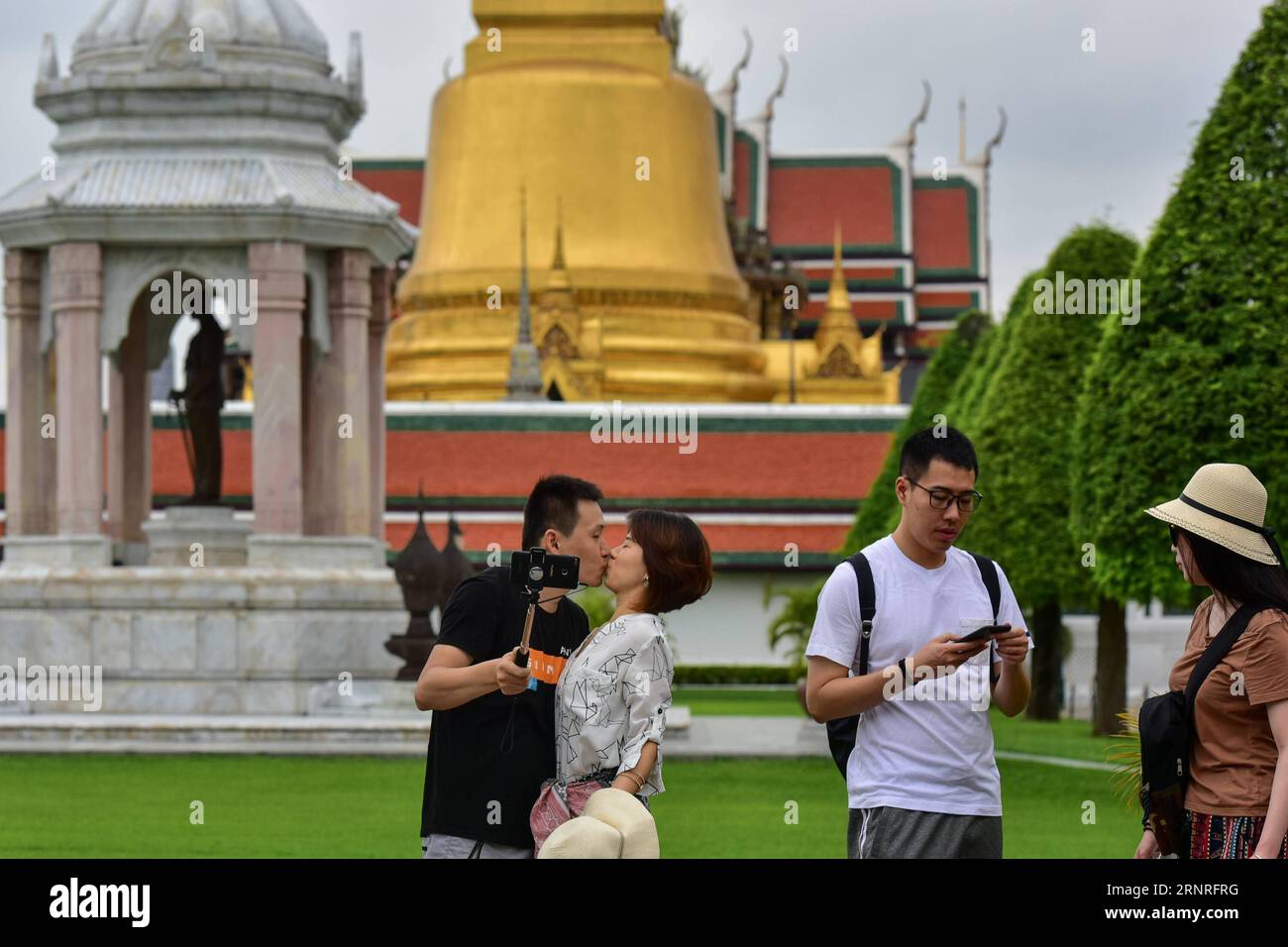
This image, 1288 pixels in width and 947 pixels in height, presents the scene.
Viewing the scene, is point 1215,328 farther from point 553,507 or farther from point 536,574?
point 536,574

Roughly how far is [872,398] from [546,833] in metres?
47.1

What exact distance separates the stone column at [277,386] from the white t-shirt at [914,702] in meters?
16.3

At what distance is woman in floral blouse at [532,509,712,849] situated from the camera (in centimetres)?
646

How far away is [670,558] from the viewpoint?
21.4ft

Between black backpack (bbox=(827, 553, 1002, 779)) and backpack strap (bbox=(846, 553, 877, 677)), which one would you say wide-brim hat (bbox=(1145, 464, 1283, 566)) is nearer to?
black backpack (bbox=(827, 553, 1002, 779))

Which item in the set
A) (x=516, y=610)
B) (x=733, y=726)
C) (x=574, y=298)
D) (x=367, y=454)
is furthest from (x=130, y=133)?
(x=574, y=298)

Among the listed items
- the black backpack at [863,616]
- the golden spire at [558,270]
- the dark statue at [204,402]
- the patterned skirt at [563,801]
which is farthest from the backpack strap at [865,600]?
the golden spire at [558,270]

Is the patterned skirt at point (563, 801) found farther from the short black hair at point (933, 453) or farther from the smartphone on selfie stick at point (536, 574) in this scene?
the short black hair at point (933, 453)

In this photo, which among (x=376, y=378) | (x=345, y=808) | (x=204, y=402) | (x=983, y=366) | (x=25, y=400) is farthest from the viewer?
(x=983, y=366)

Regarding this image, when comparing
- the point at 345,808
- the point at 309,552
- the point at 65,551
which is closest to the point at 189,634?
the point at 309,552

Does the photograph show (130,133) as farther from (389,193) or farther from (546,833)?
(389,193)

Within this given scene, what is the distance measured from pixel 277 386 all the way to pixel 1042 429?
1046cm

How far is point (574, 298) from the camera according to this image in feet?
165

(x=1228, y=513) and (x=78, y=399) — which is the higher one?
(x=78, y=399)
